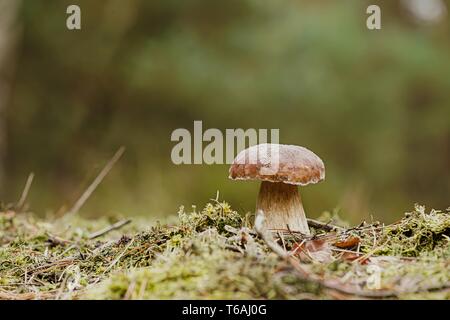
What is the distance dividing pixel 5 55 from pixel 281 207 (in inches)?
210

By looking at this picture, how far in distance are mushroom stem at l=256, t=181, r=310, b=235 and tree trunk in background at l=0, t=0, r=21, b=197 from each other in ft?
16.0

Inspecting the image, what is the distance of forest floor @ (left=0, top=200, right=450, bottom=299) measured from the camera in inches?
44.5

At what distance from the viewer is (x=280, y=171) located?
1.64 metres

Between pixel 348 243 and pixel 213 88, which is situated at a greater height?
pixel 213 88

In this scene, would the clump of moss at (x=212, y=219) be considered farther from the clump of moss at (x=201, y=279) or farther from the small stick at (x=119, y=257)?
the clump of moss at (x=201, y=279)

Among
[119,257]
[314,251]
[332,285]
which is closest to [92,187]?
[119,257]

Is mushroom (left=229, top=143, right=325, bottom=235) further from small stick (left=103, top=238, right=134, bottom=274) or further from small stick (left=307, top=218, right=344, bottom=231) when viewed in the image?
small stick (left=103, top=238, right=134, bottom=274)

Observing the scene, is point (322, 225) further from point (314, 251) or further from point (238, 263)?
point (238, 263)

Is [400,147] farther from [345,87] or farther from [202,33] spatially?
[202,33]

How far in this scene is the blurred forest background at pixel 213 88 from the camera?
621 centimetres

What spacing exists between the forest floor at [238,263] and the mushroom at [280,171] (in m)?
0.11

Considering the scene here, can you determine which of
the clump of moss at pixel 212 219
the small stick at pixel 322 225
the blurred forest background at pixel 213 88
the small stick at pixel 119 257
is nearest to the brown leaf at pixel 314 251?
the clump of moss at pixel 212 219

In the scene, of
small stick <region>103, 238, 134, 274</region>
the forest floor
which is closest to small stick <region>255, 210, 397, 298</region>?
the forest floor

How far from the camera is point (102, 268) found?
5.10 feet
